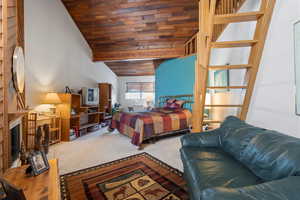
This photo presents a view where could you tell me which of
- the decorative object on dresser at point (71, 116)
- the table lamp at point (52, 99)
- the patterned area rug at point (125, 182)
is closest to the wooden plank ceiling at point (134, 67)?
the decorative object on dresser at point (71, 116)

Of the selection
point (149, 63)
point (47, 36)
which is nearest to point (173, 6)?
point (149, 63)

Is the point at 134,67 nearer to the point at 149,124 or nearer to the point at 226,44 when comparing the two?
the point at 149,124

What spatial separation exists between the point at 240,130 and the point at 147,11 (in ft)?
13.2

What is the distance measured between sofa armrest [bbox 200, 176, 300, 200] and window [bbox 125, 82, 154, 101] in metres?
7.10

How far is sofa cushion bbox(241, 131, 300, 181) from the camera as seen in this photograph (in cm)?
91

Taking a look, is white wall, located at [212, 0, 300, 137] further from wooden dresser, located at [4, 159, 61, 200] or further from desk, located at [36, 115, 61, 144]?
desk, located at [36, 115, 61, 144]

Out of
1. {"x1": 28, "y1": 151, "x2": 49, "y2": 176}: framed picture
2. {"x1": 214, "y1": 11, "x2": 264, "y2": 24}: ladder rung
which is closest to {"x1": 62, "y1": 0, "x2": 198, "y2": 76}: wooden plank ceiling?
{"x1": 214, "y1": 11, "x2": 264, "y2": 24}: ladder rung

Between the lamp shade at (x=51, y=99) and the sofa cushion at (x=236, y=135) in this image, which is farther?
the lamp shade at (x=51, y=99)

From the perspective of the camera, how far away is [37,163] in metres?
1.27

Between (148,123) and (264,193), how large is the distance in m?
2.49

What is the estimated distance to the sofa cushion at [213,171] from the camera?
1.03 meters

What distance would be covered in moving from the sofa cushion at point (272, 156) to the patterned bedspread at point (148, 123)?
6.48 feet

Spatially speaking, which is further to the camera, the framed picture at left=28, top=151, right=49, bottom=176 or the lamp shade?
the lamp shade

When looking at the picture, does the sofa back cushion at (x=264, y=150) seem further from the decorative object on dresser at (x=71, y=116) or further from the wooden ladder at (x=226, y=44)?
the decorative object on dresser at (x=71, y=116)
